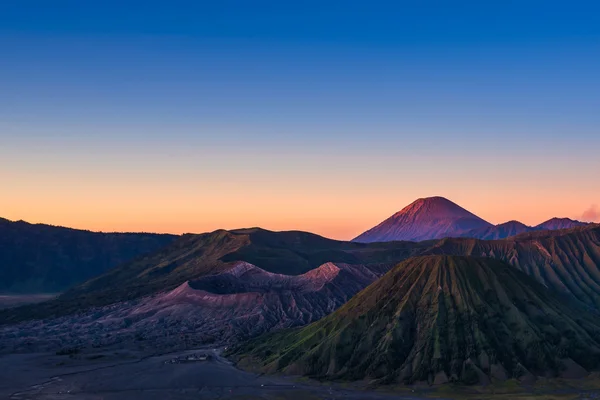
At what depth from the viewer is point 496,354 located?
120m

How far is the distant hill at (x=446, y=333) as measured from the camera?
119 meters

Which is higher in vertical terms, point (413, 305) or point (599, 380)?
point (413, 305)

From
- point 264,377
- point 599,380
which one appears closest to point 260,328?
point 264,377

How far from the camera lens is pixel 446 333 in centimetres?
12525

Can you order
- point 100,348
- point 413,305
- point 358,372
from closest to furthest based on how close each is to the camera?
point 358,372 → point 413,305 → point 100,348

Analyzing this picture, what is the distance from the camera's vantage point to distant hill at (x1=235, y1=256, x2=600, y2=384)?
119 m

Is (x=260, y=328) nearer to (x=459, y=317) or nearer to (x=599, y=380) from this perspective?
(x=459, y=317)

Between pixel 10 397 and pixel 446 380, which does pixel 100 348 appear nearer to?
pixel 10 397

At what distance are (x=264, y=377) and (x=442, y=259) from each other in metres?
45.6

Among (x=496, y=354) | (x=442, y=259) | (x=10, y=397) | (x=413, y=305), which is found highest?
(x=442, y=259)

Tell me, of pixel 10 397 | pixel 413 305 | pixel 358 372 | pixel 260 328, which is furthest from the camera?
pixel 260 328

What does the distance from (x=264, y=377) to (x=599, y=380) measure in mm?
60158

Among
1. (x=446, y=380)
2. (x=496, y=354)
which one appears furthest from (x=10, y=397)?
(x=496, y=354)

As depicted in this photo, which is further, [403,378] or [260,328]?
[260,328]
